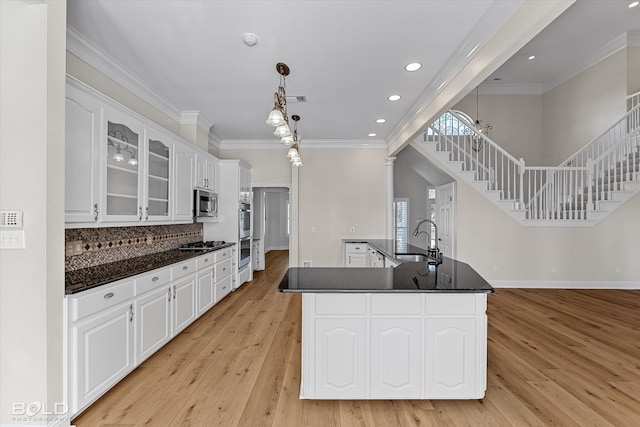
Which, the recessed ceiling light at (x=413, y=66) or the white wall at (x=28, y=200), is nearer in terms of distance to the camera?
the white wall at (x=28, y=200)

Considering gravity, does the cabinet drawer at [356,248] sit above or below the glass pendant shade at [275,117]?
below

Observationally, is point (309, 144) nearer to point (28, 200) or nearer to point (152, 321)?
point (152, 321)

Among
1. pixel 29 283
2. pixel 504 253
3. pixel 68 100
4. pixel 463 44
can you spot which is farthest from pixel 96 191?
pixel 504 253

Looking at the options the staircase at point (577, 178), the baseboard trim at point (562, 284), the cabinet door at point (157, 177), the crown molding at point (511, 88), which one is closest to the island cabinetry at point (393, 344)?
the cabinet door at point (157, 177)

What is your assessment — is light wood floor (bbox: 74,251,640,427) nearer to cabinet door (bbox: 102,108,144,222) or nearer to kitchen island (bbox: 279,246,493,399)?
kitchen island (bbox: 279,246,493,399)

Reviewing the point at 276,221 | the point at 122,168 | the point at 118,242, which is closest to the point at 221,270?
the point at 118,242

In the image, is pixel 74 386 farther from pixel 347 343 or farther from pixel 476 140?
pixel 476 140

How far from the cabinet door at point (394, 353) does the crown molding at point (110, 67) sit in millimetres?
3400

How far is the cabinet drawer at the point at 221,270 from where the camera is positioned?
445 centimetres

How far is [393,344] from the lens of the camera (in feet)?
6.98

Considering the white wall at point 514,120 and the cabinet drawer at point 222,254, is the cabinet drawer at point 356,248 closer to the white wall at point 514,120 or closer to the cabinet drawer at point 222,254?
the cabinet drawer at point 222,254

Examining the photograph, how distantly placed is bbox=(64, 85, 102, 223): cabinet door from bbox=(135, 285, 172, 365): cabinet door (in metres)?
0.86

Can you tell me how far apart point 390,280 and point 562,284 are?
5183 millimetres

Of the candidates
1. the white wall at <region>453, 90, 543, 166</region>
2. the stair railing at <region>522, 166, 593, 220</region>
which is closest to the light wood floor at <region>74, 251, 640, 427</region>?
the stair railing at <region>522, 166, 593, 220</region>
